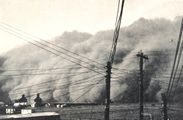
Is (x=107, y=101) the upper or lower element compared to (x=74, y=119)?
upper

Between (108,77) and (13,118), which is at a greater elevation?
(108,77)

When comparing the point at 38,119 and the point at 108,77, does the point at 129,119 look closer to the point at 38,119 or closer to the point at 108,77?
the point at 38,119

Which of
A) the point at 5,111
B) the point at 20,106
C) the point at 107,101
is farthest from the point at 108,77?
the point at 20,106

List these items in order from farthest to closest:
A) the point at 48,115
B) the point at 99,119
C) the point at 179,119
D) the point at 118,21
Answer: the point at 99,119 < the point at 179,119 < the point at 48,115 < the point at 118,21

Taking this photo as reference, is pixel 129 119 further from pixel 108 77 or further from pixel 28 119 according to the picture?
pixel 108 77

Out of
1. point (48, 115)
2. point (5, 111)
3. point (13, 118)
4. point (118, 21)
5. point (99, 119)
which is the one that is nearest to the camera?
point (118, 21)

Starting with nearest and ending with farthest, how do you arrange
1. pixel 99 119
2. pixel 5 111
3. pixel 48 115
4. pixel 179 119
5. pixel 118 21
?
pixel 118 21, pixel 48 115, pixel 5 111, pixel 179 119, pixel 99 119

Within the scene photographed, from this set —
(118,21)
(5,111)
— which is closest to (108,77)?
(118,21)

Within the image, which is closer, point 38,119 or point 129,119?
point 38,119

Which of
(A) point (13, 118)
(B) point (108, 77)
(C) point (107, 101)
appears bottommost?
(A) point (13, 118)
